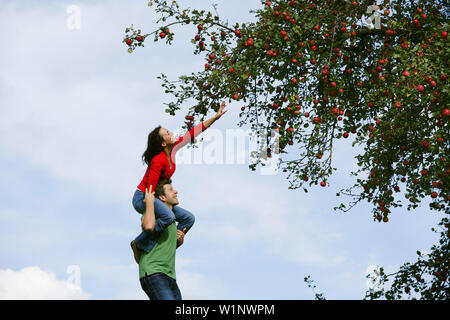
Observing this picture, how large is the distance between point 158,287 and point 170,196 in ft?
3.51

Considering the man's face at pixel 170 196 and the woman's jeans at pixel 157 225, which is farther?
the man's face at pixel 170 196

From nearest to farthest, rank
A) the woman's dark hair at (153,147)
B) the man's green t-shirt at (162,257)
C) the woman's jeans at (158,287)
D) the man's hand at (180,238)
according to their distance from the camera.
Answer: the woman's jeans at (158,287) < the man's green t-shirt at (162,257) < the man's hand at (180,238) < the woman's dark hair at (153,147)

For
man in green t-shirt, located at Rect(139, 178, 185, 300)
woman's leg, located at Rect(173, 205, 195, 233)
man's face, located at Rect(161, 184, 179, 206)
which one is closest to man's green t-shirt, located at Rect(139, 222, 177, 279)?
man in green t-shirt, located at Rect(139, 178, 185, 300)

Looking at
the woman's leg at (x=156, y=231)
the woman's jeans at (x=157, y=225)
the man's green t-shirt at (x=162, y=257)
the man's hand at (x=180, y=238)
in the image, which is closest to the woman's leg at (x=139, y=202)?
the woman's jeans at (x=157, y=225)

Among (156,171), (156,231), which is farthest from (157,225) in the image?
(156,171)

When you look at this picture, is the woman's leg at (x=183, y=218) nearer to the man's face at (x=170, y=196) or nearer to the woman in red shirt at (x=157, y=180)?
the woman in red shirt at (x=157, y=180)

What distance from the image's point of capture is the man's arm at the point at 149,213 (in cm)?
571

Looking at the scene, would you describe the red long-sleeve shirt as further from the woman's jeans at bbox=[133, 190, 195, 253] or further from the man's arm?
the woman's jeans at bbox=[133, 190, 195, 253]

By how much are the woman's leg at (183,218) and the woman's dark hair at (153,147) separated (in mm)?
710

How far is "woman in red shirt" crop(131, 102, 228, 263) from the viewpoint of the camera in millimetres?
5840

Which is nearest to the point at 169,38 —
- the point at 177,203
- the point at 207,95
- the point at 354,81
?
the point at 207,95
